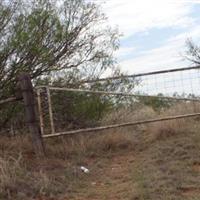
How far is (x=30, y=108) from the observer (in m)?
9.80

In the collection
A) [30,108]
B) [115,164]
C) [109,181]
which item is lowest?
[109,181]

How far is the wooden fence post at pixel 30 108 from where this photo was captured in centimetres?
977

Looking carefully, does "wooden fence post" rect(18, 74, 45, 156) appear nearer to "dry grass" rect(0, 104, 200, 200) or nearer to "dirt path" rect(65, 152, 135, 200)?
"dry grass" rect(0, 104, 200, 200)

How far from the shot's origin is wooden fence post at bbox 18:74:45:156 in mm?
9766

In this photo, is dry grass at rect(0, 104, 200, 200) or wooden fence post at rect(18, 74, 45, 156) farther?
wooden fence post at rect(18, 74, 45, 156)

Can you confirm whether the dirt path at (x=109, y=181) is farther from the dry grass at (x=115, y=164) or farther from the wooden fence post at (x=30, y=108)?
the wooden fence post at (x=30, y=108)

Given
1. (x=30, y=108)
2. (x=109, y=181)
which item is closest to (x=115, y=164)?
(x=109, y=181)

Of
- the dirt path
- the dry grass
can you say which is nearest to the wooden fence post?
the dry grass

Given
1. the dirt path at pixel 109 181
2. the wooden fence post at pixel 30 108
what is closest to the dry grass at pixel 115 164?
the dirt path at pixel 109 181

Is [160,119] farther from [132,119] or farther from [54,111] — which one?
[54,111]

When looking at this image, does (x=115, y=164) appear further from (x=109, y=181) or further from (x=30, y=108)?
(x=30, y=108)

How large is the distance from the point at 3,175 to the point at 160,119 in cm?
434

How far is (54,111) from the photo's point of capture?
1117 cm

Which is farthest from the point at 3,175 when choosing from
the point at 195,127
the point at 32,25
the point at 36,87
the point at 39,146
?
the point at 195,127
